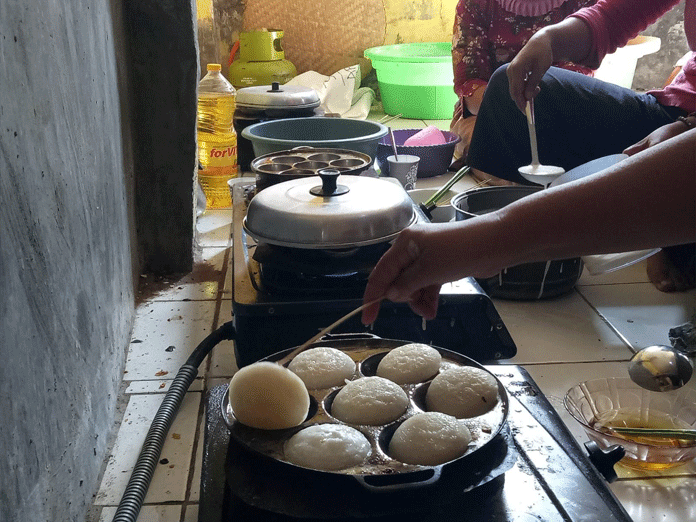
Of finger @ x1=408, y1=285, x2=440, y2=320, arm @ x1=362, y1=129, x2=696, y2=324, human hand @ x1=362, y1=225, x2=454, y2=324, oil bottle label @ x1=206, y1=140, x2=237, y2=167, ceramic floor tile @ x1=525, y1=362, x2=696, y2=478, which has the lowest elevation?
ceramic floor tile @ x1=525, y1=362, x2=696, y2=478

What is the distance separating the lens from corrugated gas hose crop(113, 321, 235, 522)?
1.30 meters

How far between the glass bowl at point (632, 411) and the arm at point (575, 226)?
23.6 inches

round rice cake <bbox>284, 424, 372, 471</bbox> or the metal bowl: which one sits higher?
round rice cake <bbox>284, 424, 372, 471</bbox>

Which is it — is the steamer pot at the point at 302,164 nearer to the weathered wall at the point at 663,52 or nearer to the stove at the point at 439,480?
the stove at the point at 439,480

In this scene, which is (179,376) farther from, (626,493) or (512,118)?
(512,118)

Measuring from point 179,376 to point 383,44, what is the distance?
4667mm

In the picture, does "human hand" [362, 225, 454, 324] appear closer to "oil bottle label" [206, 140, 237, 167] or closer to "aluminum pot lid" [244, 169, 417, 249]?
"aluminum pot lid" [244, 169, 417, 249]

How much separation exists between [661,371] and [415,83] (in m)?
3.72

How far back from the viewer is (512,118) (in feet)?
9.70

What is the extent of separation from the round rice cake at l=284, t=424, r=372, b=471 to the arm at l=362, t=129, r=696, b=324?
0.82ft

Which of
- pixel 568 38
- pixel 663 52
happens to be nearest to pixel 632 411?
pixel 568 38

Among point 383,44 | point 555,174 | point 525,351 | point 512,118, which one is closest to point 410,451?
point 525,351

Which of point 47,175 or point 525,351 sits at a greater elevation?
point 47,175

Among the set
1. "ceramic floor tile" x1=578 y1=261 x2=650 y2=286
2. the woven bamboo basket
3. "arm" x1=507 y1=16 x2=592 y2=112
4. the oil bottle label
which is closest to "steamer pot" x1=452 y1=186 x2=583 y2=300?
"ceramic floor tile" x1=578 y1=261 x2=650 y2=286
